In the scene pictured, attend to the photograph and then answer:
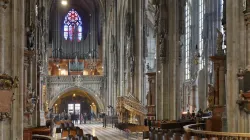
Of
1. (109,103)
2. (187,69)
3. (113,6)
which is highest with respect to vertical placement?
(113,6)

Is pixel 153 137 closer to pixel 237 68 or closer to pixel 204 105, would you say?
pixel 237 68

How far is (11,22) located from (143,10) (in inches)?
930

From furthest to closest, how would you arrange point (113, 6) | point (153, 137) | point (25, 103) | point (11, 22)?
point (113, 6) → point (25, 103) → point (153, 137) → point (11, 22)

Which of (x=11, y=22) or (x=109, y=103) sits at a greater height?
(x=11, y=22)

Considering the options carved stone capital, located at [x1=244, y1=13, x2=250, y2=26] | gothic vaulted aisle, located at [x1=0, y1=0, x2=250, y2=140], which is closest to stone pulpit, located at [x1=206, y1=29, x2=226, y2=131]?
gothic vaulted aisle, located at [x1=0, y1=0, x2=250, y2=140]

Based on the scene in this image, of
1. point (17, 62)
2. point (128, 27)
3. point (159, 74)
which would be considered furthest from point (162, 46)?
point (17, 62)

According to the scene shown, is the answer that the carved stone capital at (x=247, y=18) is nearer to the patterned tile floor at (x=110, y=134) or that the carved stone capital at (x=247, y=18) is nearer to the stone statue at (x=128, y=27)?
the patterned tile floor at (x=110, y=134)

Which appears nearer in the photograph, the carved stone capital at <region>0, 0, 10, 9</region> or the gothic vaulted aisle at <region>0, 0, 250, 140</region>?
the carved stone capital at <region>0, 0, 10, 9</region>

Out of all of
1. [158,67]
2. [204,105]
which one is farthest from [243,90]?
[204,105]

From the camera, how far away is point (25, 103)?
16.8 metres

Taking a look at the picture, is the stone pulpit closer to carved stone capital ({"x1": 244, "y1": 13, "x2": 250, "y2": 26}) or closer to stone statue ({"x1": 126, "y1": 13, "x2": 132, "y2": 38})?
carved stone capital ({"x1": 244, "y1": 13, "x2": 250, "y2": 26})

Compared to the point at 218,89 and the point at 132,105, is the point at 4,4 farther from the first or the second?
the point at 132,105

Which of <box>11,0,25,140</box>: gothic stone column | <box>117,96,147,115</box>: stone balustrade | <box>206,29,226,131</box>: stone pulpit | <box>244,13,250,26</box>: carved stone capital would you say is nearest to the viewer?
<box>11,0,25,140</box>: gothic stone column

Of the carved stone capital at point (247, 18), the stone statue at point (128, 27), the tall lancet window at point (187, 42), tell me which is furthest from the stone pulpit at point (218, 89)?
the tall lancet window at point (187, 42)
